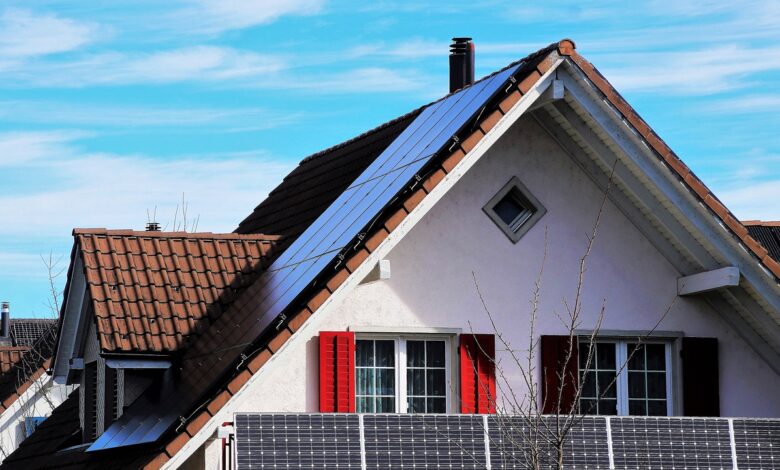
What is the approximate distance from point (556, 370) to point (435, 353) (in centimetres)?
136

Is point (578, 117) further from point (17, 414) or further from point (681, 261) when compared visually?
point (17, 414)

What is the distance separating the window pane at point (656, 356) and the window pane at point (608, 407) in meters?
0.61

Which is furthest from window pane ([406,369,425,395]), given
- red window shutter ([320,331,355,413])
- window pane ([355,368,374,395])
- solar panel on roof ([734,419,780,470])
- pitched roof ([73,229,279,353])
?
solar panel on roof ([734,419,780,470])

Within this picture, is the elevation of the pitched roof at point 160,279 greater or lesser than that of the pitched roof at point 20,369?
lesser

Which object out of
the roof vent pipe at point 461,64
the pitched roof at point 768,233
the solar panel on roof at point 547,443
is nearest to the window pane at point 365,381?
the solar panel on roof at point 547,443

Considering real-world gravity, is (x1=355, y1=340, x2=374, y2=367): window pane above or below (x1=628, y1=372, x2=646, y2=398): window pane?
above

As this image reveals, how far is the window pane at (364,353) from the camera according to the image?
59.4ft

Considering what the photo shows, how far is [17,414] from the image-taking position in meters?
40.3

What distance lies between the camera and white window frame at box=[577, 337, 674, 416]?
18.7 metres

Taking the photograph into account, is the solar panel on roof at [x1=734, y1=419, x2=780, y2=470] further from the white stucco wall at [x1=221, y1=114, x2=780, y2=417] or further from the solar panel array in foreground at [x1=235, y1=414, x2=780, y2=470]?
Result: the white stucco wall at [x1=221, y1=114, x2=780, y2=417]

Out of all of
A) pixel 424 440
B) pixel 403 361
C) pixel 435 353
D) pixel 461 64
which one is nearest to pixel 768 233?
pixel 461 64

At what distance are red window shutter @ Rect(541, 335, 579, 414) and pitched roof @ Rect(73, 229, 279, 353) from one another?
13.0 feet

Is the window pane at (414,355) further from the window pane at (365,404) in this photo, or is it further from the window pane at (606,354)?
the window pane at (606,354)

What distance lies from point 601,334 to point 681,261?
4.28ft
